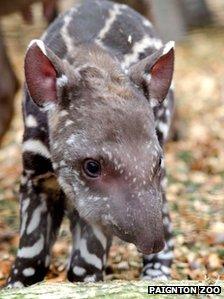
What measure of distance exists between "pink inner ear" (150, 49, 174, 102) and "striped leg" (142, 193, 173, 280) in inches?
47.5

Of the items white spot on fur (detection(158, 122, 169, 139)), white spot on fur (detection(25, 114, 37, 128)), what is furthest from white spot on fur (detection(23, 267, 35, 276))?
white spot on fur (detection(158, 122, 169, 139))

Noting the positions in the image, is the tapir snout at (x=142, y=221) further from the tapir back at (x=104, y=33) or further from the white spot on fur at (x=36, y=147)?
the tapir back at (x=104, y=33)

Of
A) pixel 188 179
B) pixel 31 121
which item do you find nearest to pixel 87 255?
pixel 31 121

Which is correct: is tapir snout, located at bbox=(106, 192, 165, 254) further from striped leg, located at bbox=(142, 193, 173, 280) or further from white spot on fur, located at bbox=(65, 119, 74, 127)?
striped leg, located at bbox=(142, 193, 173, 280)

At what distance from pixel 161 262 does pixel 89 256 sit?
0.81 metres

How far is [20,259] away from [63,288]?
4.58 feet

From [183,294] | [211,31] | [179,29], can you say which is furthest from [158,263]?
[211,31]

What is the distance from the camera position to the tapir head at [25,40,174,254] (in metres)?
4.34

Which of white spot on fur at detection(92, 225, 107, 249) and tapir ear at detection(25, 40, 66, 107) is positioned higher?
tapir ear at detection(25, 40, 66, 107)

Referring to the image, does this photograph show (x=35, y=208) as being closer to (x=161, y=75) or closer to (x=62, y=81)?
(x=62, y=81)

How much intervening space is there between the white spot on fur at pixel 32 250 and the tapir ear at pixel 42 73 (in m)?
1.03

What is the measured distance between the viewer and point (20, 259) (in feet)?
17.9

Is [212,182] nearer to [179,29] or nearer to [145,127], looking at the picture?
[179,29]

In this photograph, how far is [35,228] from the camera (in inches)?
213
